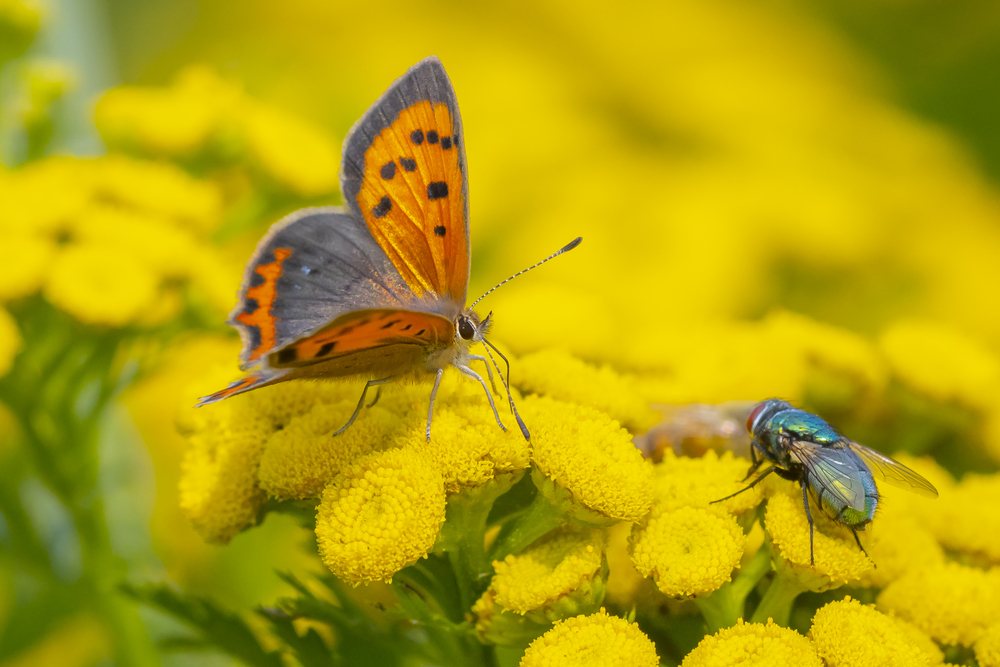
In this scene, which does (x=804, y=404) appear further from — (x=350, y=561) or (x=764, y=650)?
(x=350, y=561)

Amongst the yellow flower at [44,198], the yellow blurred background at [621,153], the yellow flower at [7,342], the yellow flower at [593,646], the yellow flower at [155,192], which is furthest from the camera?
the yellow blurred background at [621,153]

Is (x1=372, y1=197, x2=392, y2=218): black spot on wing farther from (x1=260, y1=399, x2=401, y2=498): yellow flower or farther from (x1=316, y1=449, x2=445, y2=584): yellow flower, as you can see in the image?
(x1=316, y1=449, x2=445, y2=584): yellow flower

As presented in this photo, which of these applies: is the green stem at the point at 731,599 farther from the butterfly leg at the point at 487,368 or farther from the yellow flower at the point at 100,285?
the yellow flower at the point at 100,285

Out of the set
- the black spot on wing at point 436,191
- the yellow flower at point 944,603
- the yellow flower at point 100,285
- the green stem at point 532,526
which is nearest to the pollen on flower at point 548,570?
the green stem at point 532,526

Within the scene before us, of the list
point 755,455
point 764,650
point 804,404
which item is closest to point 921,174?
point 804,404

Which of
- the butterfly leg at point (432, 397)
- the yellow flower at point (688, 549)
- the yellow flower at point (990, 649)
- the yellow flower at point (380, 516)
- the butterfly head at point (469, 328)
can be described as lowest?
the yellow flower at point (990, 649)

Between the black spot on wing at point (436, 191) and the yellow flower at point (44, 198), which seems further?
Result: the yellow flower at point (44, 198)

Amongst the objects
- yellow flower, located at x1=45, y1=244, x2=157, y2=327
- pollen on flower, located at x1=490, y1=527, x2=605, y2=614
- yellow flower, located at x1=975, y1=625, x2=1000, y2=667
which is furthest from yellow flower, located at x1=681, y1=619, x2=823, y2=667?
yellow flower, located at x1=45, y1=244, x2=157, y2=327
